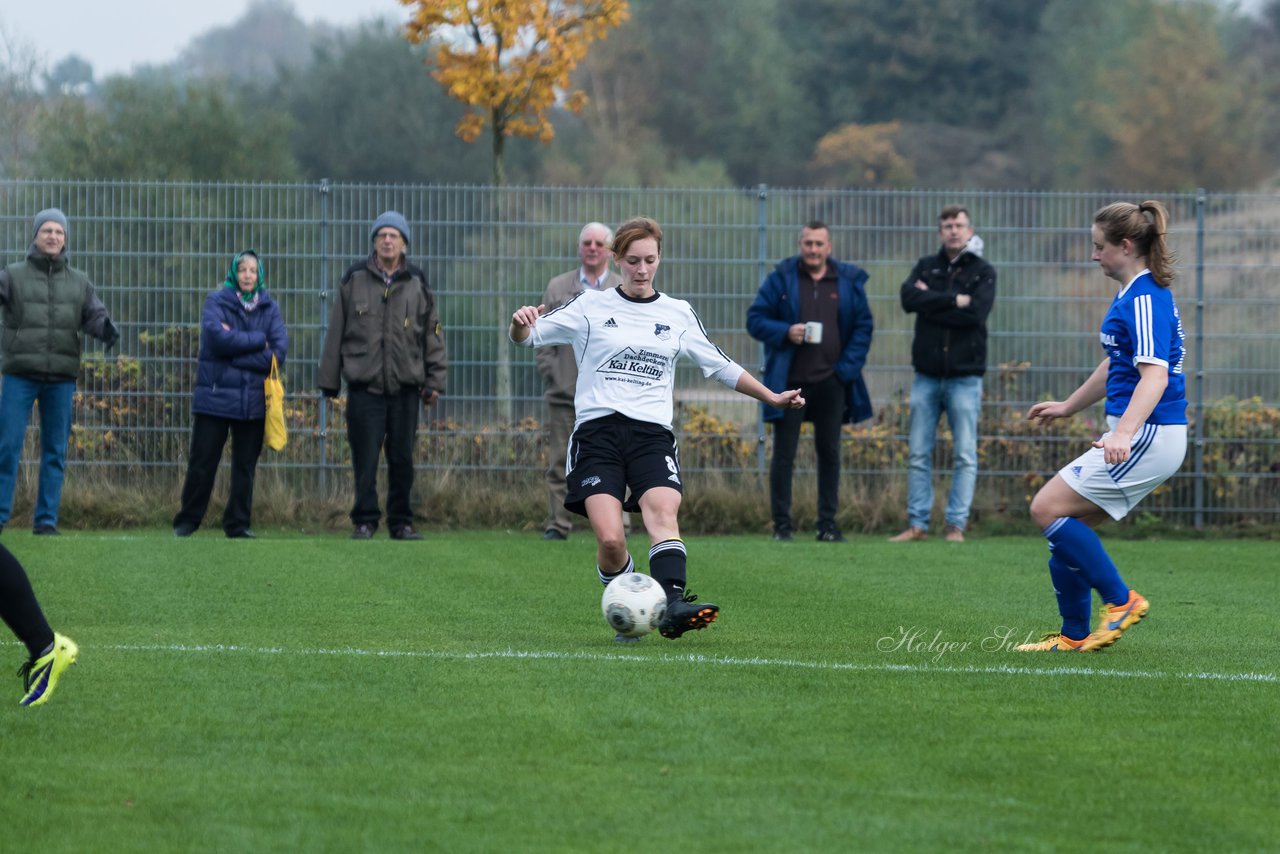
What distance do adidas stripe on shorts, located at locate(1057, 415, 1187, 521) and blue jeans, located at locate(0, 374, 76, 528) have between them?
26.9 ft

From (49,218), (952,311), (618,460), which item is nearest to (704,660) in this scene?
(618,460)

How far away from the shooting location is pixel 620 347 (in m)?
8.10

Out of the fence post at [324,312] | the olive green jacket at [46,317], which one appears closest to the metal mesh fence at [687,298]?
the fence post at [324,312]

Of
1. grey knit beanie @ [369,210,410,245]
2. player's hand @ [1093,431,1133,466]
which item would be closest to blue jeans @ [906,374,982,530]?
grey knit beanie @ [369,210,410,245]

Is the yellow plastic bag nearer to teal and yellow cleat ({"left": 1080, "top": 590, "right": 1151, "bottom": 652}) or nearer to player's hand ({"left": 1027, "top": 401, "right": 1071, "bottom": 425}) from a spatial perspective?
player's hand ({"left": 1027, "top": 401, "right": 1071, "bottom": 425})

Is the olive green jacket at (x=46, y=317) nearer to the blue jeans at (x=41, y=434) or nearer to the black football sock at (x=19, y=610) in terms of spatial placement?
the blue jeans at (x=41, y=434)

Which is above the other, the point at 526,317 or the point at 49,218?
the point at 49,218

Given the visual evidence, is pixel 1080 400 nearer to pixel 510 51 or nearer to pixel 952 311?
pixel 952 311

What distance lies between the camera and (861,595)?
993cm

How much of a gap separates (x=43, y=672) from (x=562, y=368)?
7.73 m

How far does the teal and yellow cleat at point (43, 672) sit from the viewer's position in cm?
614

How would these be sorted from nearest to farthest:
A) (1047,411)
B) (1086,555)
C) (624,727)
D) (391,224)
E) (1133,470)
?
1. (624,727)
2. (1133,470)
3. (1086,555)
4. (1047,411)
5. (391,224)

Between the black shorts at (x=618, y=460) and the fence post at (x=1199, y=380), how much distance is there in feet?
27.3

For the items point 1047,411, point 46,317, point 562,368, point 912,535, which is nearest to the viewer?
Result: point 1047,411
